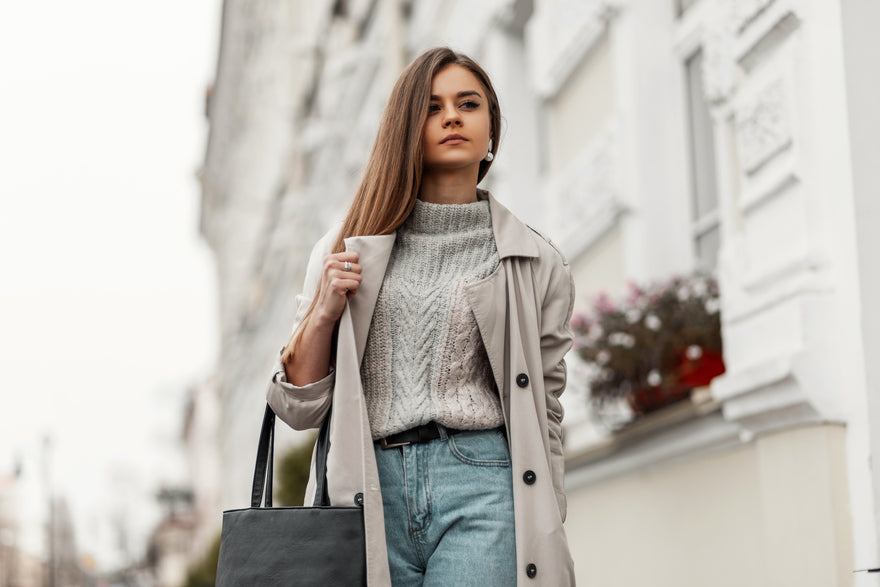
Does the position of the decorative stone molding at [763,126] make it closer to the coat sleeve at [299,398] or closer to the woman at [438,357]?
the woman at [438,357]

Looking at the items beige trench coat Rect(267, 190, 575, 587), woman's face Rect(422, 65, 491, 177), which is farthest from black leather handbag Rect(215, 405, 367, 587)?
woman's face Rect(422, 65, 491, 177)

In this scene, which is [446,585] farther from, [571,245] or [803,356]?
[571,245]

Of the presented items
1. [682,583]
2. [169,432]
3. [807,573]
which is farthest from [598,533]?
[169,432]

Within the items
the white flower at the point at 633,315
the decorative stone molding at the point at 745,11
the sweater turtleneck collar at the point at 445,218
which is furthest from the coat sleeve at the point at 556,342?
the white flower at the point at 633,315

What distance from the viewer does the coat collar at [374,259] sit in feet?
9.75

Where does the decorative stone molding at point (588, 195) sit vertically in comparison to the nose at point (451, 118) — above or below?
above

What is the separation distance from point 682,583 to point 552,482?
245cm

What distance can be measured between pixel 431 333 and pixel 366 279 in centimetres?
19

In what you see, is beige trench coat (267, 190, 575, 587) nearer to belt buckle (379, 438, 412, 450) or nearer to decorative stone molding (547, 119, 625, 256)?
belt buckle (379, 438, 412, 450)

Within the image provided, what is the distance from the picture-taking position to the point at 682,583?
5.15 m

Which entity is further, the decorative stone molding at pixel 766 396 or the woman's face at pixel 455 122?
the decorative stone molding at pixel 766 396

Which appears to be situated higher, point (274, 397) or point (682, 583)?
point (274, 397)

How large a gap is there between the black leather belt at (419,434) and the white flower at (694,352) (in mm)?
2482

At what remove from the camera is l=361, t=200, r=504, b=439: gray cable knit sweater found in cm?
291
